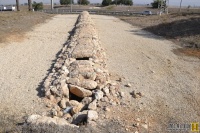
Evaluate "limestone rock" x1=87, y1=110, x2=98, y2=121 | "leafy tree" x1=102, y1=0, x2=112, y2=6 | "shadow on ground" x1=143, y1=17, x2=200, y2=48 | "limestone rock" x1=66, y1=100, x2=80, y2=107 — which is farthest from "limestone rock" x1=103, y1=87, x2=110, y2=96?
"leafy tree" x1=102, y1=0, x2=112, y2=6

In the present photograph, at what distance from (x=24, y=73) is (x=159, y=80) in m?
4.58

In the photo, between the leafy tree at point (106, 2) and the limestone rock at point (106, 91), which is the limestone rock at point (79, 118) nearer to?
the limestone rock at point (106, 91)

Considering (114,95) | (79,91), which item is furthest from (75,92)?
(114,95)

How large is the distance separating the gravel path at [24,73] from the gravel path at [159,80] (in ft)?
8.37

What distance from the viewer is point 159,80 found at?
8.84 metres

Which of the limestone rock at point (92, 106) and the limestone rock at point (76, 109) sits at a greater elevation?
the limestone rock at point (92, 106)

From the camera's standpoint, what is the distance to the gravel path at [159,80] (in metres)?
6.49

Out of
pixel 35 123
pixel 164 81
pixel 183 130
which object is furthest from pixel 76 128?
pixel 164 81

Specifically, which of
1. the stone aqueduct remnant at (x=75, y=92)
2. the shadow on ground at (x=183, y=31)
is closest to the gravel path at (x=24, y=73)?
the stone aqueduct remnant at (x=75, y=92)

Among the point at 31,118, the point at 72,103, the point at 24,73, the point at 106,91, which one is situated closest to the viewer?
the point at 31,118

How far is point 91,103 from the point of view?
20.9 feet

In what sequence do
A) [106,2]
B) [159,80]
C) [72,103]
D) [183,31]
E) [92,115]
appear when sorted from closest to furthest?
[92,115]
[72,103]
[159,80]
[183,31]
[106,2]

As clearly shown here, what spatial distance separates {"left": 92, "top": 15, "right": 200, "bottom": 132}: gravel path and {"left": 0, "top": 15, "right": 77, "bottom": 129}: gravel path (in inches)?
100

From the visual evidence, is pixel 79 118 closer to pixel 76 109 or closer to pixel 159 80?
pixel 76 109
